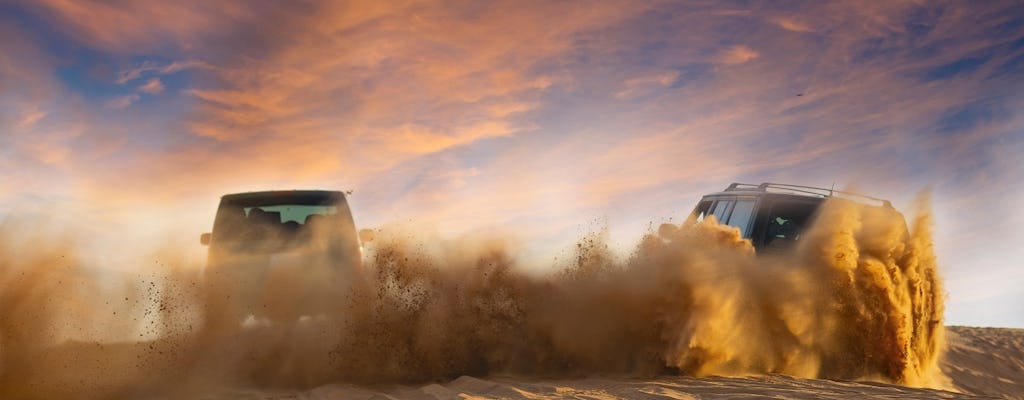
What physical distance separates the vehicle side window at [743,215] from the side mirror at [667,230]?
1.03 m

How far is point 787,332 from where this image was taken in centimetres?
1045

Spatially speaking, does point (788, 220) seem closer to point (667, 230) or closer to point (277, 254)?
point (667, 230)

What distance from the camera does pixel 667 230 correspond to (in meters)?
10.7

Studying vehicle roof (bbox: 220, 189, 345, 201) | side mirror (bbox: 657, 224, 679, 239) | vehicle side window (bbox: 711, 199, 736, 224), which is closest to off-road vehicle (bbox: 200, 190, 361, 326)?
vehicle roof (bbox: 220, 189, 345, 201)

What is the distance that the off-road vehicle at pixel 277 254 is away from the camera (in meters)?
10.4

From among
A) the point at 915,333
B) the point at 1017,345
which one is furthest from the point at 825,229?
the point at 1017,345

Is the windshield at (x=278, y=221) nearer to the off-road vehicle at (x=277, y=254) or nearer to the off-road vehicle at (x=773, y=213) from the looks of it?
the off-road vehicle at (x=277, y=254)

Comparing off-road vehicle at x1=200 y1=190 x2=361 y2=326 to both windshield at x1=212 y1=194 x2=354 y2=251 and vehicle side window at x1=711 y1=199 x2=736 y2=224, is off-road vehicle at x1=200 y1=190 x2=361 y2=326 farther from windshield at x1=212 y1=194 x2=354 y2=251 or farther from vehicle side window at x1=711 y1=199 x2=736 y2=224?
vehicle side window at x1=711 y1=199 x2=736 y2=224

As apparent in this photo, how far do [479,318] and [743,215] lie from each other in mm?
3977

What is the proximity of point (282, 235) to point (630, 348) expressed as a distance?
488 cm

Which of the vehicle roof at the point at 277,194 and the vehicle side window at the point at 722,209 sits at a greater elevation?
the vehicle side window at the point at 722,209

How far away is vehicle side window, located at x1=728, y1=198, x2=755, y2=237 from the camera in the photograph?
36.9ft

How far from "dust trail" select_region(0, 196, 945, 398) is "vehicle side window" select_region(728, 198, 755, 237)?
1.93 feet

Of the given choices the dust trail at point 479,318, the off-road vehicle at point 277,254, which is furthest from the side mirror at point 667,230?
the off-road vehicle at point 277,254
